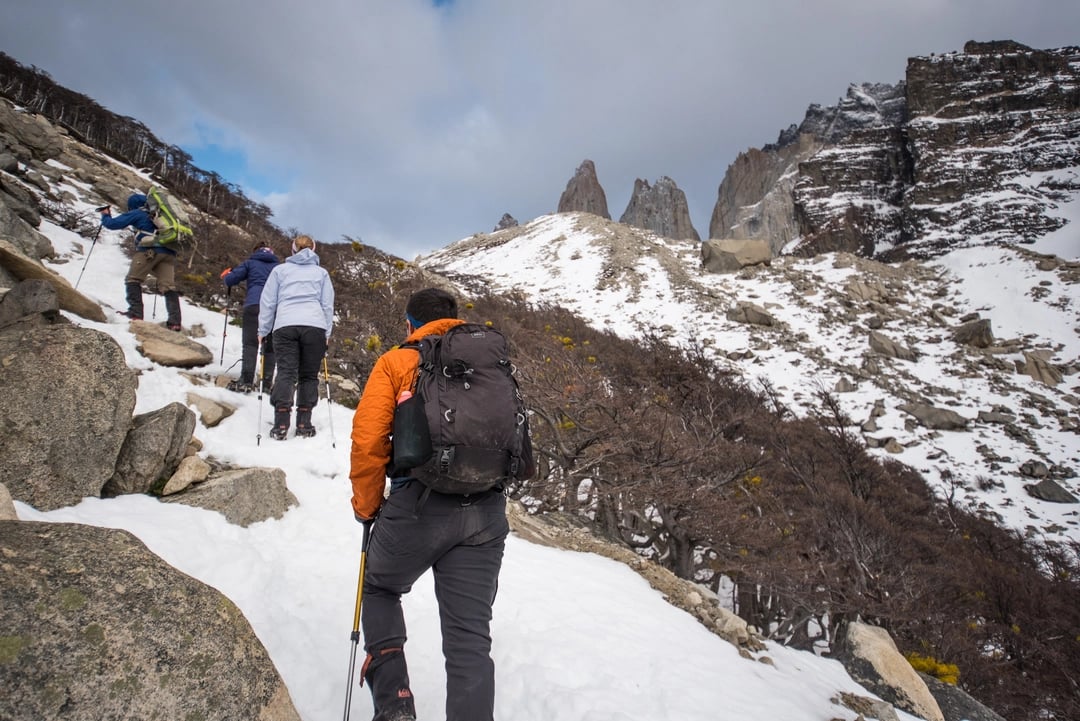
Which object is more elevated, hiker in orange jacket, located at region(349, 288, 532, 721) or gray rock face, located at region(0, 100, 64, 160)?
gray rock face, located at region(0, 100, 64, 160)

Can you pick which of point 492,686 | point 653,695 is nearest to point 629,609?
point 653,695

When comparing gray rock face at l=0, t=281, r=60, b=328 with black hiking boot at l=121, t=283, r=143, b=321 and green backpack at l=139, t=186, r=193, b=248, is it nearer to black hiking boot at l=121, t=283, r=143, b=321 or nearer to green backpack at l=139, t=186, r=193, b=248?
black hiking boot at l=121, t=283, r=143, b=321

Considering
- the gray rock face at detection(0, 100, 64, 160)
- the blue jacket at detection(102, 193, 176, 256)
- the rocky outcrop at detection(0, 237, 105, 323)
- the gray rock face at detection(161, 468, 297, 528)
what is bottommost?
the gray rock face at detection(161, 468, 297, 528)

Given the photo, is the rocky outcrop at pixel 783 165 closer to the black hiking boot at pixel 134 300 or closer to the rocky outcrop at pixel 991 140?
the rocky outcrop at pixel 991 140

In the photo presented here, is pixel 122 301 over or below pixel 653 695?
over

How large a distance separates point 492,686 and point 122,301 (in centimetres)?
795

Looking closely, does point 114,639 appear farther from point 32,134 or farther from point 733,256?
point 733,256

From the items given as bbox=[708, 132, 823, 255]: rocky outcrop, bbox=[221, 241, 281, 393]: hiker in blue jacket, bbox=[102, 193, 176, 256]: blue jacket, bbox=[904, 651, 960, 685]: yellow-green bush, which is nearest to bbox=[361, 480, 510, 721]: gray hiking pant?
bbox=[221, 241, 281, 393]: hiker in blue jacket

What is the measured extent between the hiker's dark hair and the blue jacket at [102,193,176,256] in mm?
5660

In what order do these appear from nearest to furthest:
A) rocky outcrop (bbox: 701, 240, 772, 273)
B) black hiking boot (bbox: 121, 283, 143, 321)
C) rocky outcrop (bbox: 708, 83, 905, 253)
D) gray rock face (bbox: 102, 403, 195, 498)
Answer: gray rock face (bbox: 102, 403, 195, 498) < black hiking boot (bbox: 121, 283, 143, 321) < rocky outcrop (bbox: 701, 240, 772, 273) < rocky outcrop (bbox: 708, 83, 905, 253)

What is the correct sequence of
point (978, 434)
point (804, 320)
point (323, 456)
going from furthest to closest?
point (804, 320)
point (978, 434)
point (323, 456)

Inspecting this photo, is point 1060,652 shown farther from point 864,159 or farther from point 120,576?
point 864,159

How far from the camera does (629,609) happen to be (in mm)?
3965

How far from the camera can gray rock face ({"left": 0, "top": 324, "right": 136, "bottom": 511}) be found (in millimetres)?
2725
